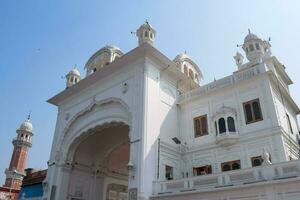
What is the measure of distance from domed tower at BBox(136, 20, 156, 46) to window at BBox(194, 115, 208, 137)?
599cm

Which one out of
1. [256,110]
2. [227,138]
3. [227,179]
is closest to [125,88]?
[227,138]

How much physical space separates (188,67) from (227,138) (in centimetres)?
1015

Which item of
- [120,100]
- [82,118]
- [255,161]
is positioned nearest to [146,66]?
[120,100]

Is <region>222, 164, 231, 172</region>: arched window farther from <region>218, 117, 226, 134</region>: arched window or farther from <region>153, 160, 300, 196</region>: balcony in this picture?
<region>153, 160, 300, 196</region>: balcony

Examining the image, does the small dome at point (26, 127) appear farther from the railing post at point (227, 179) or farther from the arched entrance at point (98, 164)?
the railing post at point (227, 179)

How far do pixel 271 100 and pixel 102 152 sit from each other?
14047 mm

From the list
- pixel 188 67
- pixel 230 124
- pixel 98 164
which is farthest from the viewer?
pixel 188 67

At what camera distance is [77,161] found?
2122cm

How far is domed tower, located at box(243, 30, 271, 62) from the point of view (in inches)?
731

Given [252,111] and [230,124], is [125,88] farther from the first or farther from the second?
[252,111]

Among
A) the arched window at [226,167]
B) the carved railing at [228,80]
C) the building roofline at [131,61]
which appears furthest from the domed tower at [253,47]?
the arched window at [226,167]

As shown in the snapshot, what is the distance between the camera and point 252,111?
1490 centimetres

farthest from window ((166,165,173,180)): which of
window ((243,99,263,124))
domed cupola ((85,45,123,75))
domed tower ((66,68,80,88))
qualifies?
domed tower ((66,68,80,88))

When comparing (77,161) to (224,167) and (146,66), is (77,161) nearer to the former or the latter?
(146,66)
